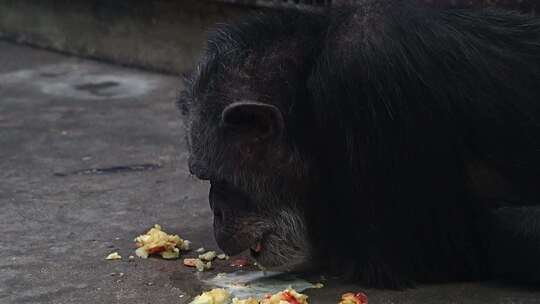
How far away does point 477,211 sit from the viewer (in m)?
4.16

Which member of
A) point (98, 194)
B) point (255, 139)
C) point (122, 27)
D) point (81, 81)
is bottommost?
point (81, 81)

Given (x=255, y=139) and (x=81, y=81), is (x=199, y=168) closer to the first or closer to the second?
(x=255, y=139)

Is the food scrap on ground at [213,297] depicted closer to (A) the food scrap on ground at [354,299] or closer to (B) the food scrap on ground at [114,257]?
(A) the food scrap on ground at [354,299]

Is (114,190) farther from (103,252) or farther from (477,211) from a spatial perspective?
(477,211)

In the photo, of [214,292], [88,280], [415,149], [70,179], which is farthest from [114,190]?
[415,149]

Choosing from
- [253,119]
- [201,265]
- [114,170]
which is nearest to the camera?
[253,119]

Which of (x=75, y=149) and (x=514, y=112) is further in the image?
(x=75, y=149)

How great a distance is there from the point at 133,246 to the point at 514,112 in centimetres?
168

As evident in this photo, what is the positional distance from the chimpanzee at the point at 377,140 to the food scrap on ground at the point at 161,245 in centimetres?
40

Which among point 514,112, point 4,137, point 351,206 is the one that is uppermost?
point 514,112

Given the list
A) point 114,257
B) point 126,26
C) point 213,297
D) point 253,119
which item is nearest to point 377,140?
point 253,119

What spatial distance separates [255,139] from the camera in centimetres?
425

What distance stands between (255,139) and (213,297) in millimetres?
584

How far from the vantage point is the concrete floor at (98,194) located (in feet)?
14.1
